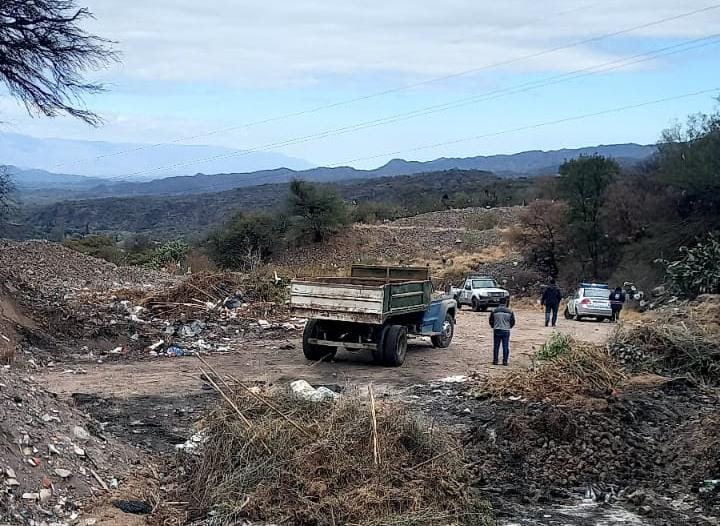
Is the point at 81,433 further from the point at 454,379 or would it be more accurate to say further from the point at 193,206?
the point at 193,206

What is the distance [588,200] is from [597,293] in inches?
724

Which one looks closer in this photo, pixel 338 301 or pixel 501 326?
pixel 338 301

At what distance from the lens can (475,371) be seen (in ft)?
49.6

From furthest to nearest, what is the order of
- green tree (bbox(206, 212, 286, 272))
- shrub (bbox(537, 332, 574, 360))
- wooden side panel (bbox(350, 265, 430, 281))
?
1. green tree (bbox(206, 212, 286, 272))
2. wooden side panel (bbox(350, 265, 430, 281))
3. shrub (bbox(537, 332, 574, 360))

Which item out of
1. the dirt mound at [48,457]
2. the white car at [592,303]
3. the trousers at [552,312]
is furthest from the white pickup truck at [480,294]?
the dirt mound at [48,457]

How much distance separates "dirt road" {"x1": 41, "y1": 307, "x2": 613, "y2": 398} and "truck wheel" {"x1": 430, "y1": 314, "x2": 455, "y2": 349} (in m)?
0.21

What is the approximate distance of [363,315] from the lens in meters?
14.9

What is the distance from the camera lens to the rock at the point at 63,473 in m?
7.96

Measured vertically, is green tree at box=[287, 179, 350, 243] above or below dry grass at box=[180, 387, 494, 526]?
above

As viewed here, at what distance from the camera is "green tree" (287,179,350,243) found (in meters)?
52.0

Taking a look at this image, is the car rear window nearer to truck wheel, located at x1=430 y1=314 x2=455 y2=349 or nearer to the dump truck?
truck wheel, located at x1=430 y1=314 x2=455 y2=349

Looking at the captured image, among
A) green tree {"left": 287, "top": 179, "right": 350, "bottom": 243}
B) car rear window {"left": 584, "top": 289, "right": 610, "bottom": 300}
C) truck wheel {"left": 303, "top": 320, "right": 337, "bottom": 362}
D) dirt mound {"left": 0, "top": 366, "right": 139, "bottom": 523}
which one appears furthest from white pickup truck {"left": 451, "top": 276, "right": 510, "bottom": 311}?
dirt mound {"left": 0, "top": 366, "right": 139, "bottom": 523}

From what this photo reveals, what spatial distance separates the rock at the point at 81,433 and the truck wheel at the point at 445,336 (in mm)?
10092

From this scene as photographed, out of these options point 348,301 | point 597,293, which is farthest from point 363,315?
point 597,293
